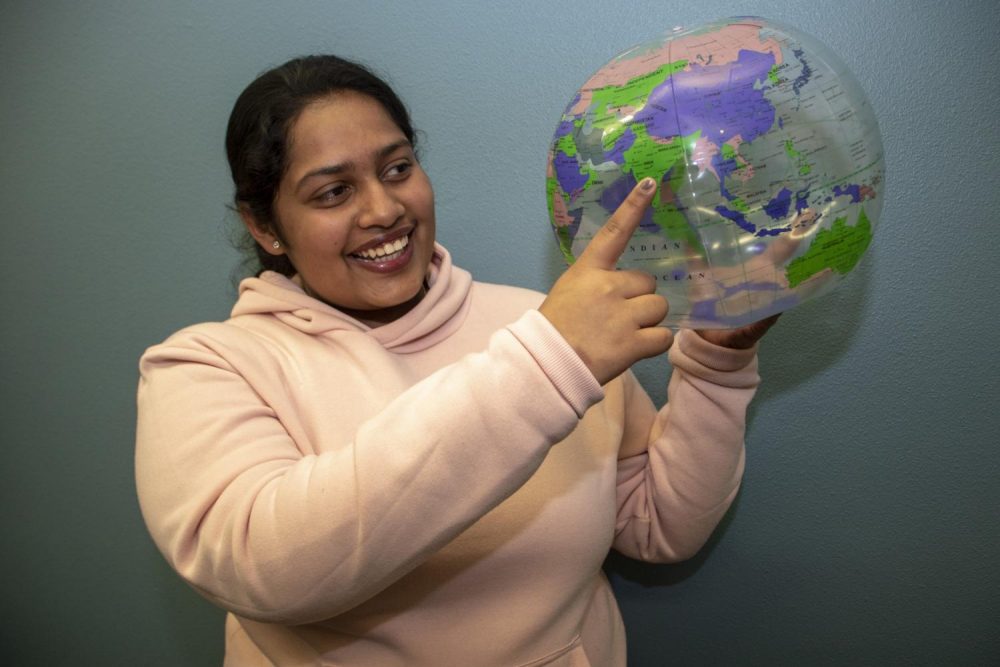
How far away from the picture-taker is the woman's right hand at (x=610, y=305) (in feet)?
2.53

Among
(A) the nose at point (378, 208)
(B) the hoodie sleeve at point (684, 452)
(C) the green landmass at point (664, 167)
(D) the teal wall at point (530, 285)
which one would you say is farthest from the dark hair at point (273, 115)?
(B) the hoodie sleeve at point (684, 452)

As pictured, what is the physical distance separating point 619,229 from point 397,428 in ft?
0.99

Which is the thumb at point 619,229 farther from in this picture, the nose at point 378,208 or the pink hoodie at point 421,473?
the nose at point 378,208

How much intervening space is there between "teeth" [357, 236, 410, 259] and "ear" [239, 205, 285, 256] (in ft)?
0.47

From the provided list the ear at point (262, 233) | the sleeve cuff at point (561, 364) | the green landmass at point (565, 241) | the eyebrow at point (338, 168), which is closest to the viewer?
the sleeve cuff at point (561, 364)

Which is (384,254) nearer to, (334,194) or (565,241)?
(334,194)

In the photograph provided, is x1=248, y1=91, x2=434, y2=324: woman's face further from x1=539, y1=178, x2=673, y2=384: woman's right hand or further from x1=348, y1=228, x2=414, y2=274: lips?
x1=539, y1=178, x2=673, y2=384: woman's right hand

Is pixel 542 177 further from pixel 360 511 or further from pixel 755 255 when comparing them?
pixel 360 511

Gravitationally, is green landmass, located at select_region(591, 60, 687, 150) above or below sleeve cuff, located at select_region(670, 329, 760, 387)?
above

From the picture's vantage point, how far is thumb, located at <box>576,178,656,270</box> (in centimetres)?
76

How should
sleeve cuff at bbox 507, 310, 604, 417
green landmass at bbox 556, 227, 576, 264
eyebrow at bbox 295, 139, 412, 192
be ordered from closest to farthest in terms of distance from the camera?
sleeve cuff at bbox 507, 310, 604, 417 < green landmass at bbox 556, 227, 576, 264 < eyebrow at bbox 295, 139, 412, 192

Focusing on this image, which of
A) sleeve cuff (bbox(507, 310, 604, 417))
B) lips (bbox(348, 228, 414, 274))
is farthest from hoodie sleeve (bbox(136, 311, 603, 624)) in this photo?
lips (bbox(348, 228, 414, 274))

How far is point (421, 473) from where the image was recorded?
2.50 ft

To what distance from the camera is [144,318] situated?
1587mm
